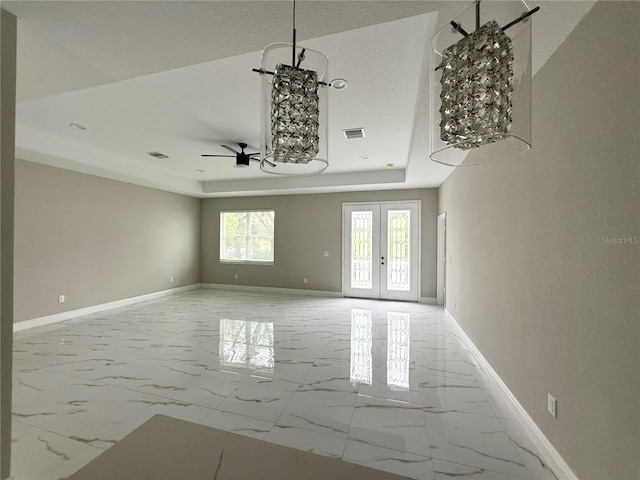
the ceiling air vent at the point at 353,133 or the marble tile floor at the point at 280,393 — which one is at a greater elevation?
the ceiling air vent at the point at 353,133

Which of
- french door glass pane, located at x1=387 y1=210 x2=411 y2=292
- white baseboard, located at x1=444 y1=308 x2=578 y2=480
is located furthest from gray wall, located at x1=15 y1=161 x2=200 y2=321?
white baseboard, located at x1=444 y1=308 x2=578 y2=480

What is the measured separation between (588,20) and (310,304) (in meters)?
5.66

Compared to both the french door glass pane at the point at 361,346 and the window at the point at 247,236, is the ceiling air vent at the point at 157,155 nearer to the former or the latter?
the window at the point at 247,236

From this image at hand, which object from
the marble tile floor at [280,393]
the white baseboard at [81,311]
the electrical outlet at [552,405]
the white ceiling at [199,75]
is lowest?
the marble tile floor at [280,393]

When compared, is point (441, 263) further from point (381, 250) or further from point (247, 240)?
point (247, 240)

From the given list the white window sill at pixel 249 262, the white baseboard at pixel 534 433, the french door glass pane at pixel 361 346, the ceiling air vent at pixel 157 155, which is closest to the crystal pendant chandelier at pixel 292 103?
the white baseboard at pixel 534 433

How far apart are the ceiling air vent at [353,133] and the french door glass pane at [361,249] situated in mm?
2973

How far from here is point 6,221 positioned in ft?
5.40

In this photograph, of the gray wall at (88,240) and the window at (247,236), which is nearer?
the gray wall at (88,240)

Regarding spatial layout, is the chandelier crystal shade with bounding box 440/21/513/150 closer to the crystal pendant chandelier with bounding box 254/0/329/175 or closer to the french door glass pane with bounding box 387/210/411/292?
the crystal pendant chandelier with bounding box 254/0/329/175

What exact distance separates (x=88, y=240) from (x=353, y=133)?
514 cm

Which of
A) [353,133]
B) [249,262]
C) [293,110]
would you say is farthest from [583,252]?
[249,262]

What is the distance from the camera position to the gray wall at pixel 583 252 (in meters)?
1.26

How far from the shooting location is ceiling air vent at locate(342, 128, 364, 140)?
397cm
